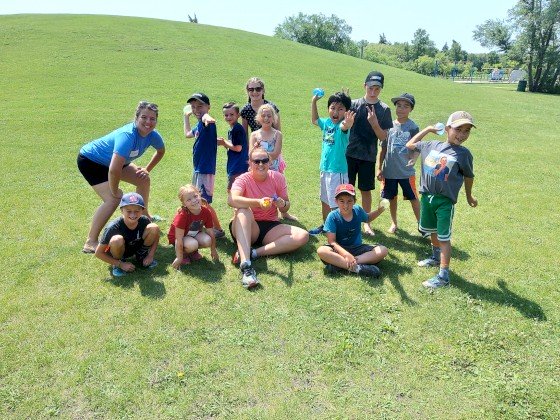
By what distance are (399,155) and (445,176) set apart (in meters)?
1.29

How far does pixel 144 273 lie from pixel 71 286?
78 cm

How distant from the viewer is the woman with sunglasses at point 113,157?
5.08 meters

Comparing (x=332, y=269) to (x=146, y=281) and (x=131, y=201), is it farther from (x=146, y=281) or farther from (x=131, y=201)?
(x=131, y=201)

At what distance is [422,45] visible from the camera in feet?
353

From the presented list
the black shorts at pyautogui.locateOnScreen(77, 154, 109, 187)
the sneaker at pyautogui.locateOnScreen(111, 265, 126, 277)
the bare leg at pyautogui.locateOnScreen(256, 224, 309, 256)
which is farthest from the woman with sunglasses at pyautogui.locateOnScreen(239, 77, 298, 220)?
the sneaker at pyautogui.locateOnScreen(111, 265, 126, 277)

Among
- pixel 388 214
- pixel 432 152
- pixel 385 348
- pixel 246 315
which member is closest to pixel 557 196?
pixel 388 214

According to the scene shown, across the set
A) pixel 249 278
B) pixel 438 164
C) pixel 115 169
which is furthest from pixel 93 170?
pixel 438 164

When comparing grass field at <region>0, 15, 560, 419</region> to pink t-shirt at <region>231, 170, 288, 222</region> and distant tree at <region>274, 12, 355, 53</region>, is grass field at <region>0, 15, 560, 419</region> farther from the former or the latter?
distant tree at <region>274, 12, 355, 53</region>

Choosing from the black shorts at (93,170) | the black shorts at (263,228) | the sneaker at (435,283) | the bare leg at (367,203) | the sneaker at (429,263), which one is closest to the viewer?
the sneaker at (435,283)

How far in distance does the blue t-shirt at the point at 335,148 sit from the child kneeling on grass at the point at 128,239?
2.48 meters

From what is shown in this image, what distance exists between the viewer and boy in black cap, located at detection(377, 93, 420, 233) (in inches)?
224

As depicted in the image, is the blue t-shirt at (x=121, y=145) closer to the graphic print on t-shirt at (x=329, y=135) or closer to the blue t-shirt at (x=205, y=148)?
the blue t-shirt at (x=205, y=148)

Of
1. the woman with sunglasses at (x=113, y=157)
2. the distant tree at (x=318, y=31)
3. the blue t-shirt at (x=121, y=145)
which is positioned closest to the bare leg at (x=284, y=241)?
the woman with sunglasses at (x=113, y=157)

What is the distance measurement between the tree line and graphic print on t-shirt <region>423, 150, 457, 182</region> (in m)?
44.9
